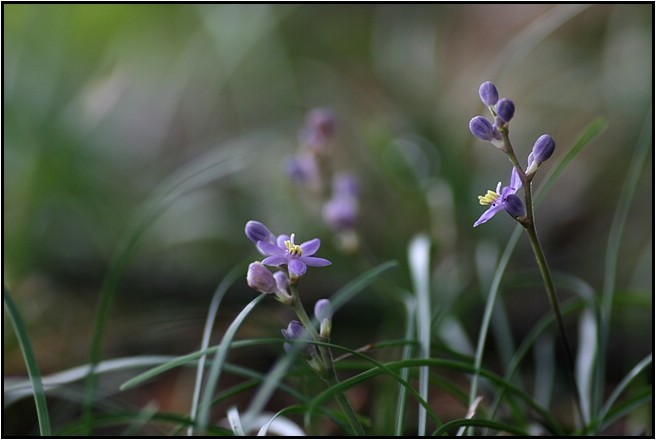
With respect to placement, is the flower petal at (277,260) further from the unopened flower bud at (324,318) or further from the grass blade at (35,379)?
the grass blade at (35,379)

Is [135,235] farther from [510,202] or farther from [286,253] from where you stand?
[510,202]

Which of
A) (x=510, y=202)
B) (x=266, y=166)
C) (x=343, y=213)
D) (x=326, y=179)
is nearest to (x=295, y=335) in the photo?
(x=510, y=202)

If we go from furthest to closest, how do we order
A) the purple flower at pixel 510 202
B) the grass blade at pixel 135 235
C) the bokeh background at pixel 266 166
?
1. the bokeh background at pixel 266 166
2. the grass blade at pixel 135 235
3. the purple flower at pixel 510 202

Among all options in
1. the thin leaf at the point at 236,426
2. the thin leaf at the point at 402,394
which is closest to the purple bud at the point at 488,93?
the thin leaf at the point at 402,394

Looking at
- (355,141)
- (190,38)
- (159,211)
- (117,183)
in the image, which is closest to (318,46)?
(190,38)

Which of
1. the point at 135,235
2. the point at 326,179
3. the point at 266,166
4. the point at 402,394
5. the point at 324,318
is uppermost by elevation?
the point at 266,166

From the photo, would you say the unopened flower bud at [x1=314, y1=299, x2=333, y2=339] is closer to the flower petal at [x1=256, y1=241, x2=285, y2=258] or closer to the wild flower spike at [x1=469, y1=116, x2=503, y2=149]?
the flower petal at [x1=256, y1=241, x2=285, y2=258]
